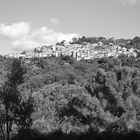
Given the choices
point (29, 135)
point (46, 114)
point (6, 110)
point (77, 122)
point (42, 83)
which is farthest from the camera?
point (42, 83)

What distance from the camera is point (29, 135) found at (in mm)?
11328

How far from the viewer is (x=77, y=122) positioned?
1734 cm

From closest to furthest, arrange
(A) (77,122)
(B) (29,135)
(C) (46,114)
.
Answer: (B) (29,135)
(A) (77,122)
(C) (46,114)

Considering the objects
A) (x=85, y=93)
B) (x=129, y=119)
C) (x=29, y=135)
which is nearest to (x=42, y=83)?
(x=85, y=93)

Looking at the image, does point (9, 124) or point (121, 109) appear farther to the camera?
point (121, 109)

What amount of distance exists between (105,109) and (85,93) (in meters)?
1.70

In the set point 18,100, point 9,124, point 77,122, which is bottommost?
point 77,122

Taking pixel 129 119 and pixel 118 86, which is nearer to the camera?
pixel 129 119

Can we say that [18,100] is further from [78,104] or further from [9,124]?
[78,104]

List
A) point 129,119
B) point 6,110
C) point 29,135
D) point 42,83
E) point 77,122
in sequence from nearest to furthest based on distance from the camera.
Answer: point 6,110, point 29,135, point 129,119, point 77,122, point 42,83

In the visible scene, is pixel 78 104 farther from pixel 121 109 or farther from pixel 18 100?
pixel 18 100

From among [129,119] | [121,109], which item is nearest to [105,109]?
[121,109]

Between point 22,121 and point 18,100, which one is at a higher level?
point 18,100

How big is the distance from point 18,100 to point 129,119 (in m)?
6.85
